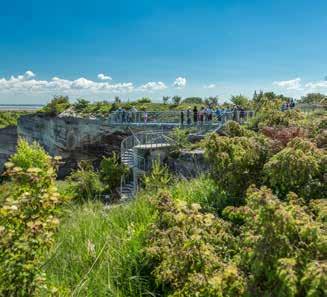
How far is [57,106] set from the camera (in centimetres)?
4331

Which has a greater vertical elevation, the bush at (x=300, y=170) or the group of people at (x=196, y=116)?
the bush at (x=300, y=170)

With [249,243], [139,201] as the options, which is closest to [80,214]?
[139,201]

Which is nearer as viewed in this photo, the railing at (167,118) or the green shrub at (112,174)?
the green shrub at (112,174)

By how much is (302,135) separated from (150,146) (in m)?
14.8

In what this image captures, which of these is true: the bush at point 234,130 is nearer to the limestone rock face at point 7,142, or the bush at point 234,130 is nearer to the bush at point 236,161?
the bush at point 236,161

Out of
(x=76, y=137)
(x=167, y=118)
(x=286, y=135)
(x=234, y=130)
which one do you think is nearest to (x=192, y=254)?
(x=286, y=135)

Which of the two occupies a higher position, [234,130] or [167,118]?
[234,130]

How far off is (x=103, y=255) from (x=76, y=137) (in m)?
32.6

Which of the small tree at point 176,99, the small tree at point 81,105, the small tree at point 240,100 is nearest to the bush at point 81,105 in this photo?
the small tree at point 81,105

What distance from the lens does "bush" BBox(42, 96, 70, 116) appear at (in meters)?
42.6

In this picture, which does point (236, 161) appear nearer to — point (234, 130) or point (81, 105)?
point (234, 130)

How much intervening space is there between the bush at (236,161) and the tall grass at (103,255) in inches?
42.2

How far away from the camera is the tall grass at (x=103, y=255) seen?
163 inches

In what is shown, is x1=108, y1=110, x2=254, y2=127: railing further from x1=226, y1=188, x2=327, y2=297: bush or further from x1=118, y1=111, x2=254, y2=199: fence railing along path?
x1=226, y1=188, x2=327, y2=297: bush
